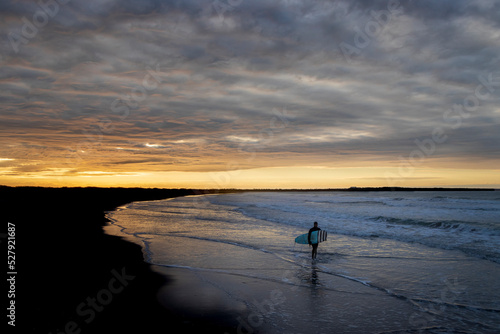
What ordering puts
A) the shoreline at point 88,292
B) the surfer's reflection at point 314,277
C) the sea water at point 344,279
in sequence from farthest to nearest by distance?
the surfer's reflection at point 314,277, the sea water at point 344,279, the shoreline at point 88,292

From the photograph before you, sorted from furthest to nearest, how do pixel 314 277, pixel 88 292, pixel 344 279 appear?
1. pixel 314 277
2. pixel 344 279
3. pixel 88 292

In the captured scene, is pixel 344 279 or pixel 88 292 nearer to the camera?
pixel 88 292

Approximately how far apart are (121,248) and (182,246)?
3.38 metres

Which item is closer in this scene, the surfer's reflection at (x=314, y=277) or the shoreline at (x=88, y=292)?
the shoreline at (x=88, y=292)

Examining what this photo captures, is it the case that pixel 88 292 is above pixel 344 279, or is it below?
above

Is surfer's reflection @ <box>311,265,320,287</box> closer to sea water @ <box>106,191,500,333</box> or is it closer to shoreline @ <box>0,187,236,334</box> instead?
sea water @ <box>106,191,500,333</box>

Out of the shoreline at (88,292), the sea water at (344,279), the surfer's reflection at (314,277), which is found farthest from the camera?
the surfer's reflection at (314,277)

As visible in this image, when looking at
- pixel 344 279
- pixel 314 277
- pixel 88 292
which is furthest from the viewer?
pixel 314 277

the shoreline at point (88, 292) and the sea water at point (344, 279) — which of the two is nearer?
the shoreline at point (88, 292)

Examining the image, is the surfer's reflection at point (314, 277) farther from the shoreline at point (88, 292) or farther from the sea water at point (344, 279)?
the shoreline at point (88, 292)

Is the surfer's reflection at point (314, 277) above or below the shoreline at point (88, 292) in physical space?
below

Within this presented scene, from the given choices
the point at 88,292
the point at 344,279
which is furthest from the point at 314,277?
the point at 88,292

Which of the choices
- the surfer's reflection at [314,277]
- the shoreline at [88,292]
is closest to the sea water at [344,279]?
the surfer's reflection at [314,277]

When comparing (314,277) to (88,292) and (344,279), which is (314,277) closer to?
(344,279)
